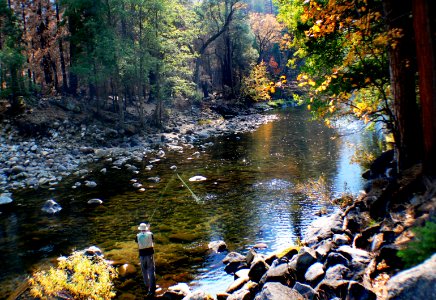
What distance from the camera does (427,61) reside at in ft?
25.6

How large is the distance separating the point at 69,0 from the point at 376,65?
28.0 m

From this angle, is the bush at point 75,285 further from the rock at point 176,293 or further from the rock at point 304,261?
the rock at point 304,261

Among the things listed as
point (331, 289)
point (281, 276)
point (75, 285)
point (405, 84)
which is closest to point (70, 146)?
point (75, 285)

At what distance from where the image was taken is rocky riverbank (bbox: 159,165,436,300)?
583 cm

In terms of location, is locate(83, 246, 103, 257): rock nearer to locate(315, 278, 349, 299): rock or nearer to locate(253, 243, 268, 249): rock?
locate(253, 243, 268, 249): rock

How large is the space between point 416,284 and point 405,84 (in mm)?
6616

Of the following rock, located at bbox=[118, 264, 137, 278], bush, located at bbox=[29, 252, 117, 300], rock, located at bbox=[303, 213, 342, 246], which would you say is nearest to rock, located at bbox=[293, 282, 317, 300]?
rock, located at bbox=[303, 213, 342, 246]

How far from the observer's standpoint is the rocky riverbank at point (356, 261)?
5832mm

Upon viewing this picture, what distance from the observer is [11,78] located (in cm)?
2920

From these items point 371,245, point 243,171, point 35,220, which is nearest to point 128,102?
point 243,171

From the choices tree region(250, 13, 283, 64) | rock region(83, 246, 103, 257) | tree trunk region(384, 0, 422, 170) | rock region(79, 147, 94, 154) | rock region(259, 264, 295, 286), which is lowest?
rock region(83, 246, 103, 257)

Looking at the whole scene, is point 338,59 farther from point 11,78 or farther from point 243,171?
point 11,78

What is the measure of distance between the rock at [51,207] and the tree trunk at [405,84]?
13.3 metres

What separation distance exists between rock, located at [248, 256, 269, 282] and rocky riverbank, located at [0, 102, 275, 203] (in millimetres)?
12854
